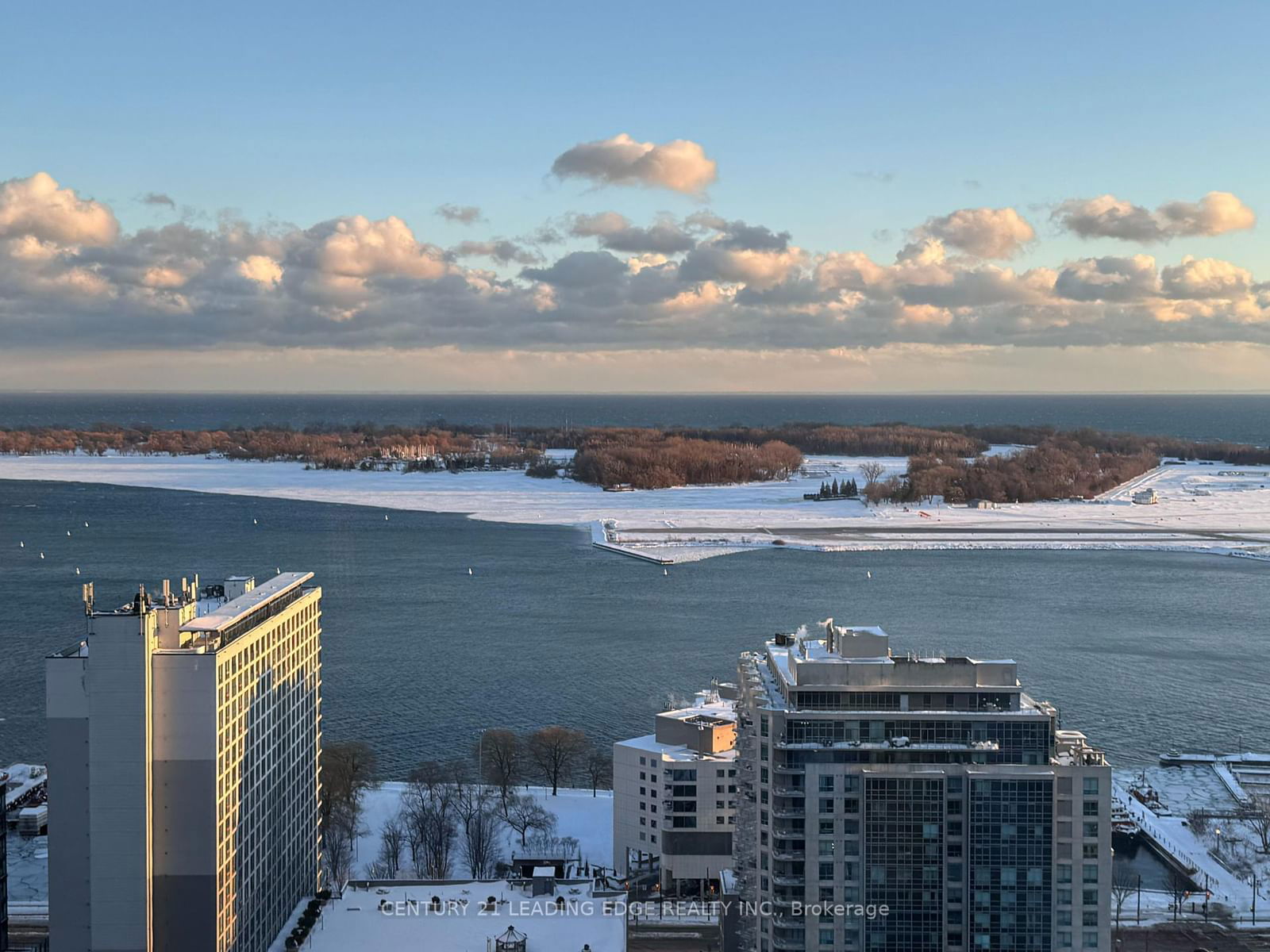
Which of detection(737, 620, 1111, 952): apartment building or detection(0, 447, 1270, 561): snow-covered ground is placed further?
detection(0, 447, 1270, 561): snow-covered ground

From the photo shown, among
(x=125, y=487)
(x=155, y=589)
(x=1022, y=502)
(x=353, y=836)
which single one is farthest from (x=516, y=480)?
(x=353, y=836)

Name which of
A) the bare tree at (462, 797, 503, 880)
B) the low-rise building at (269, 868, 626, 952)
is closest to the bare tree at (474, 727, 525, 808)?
the bare tree at (462, 797, 503, 880)

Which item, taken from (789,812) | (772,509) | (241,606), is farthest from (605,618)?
(772,509)

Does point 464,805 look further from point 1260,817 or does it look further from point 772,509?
point 772,509

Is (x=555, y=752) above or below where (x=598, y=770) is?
above

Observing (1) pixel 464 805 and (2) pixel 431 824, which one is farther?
(1) pixel 464 805

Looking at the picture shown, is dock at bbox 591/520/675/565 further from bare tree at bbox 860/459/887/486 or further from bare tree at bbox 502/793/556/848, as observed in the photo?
bare tree at bbox 502/793/556/848

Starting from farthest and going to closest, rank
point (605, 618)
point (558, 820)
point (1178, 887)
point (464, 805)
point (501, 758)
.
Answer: point (605, 618), point (501, 758), point (558, 820), point (464, 805), point (1178, 887)
